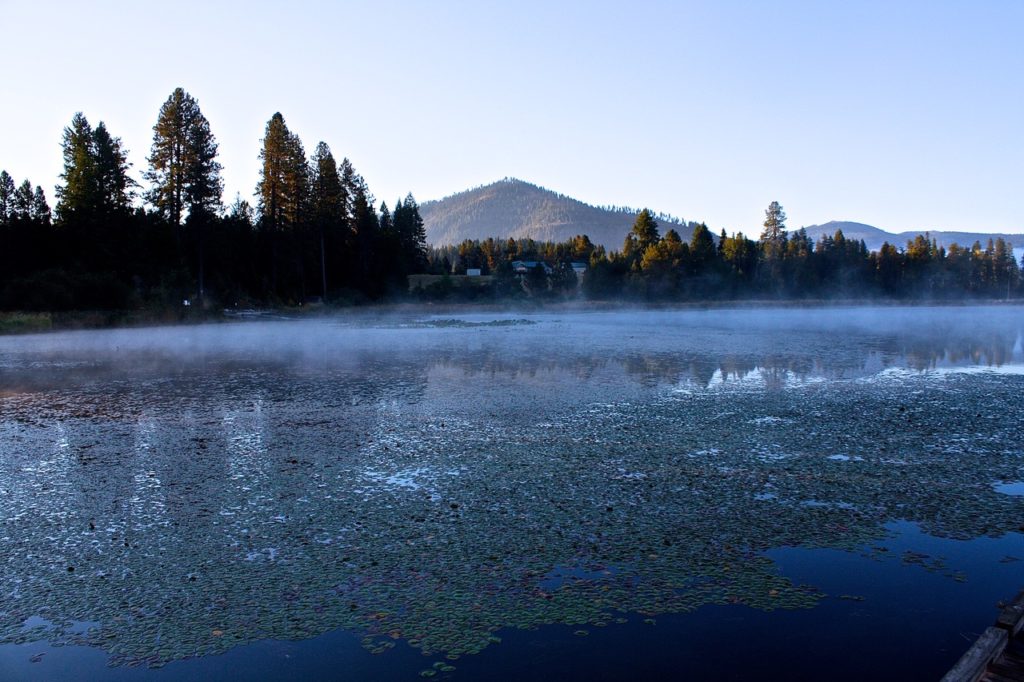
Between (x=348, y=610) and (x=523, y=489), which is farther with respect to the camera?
(x=523, y=489)

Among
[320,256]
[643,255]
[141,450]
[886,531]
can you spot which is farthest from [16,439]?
[643,255]

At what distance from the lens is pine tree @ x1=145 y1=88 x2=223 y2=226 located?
5094 centimetres

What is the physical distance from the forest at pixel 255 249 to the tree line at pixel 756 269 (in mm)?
257

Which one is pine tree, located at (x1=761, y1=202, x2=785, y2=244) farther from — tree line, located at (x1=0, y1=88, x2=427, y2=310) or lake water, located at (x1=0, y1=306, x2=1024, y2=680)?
lake water, located at (x1=0, y1=306, x2=1024, y2=680)

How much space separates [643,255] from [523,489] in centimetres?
8693

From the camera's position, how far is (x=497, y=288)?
82.8m

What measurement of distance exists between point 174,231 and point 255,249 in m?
10.1

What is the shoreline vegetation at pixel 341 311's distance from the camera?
39.3 metres

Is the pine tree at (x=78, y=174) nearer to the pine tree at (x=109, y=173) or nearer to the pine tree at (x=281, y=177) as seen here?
the pine tree at (x=109, y=173)

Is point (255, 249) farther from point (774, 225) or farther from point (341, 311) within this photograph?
point (774, 225)

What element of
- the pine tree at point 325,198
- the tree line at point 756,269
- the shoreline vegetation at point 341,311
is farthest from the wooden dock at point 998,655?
the tree line at point 756,269

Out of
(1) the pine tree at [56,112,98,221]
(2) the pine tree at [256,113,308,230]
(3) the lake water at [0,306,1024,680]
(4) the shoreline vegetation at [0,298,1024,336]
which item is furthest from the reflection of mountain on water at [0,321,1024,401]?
(2) the pine tree at [256,113,308,230]

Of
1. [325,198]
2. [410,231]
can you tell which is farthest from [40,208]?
[410,231]

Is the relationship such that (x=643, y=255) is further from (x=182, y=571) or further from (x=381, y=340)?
(x=182, y=571)
